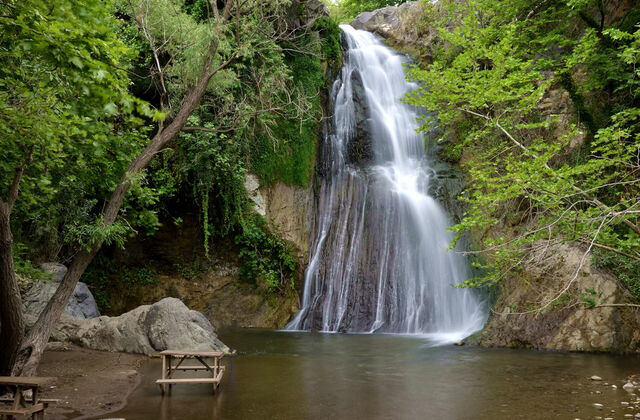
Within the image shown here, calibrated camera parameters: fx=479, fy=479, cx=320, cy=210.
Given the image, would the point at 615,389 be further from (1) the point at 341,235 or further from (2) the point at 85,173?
(1) the point at 341,235

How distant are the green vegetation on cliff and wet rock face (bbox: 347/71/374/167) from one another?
3.60m

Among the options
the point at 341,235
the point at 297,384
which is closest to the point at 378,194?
the point at 341,235

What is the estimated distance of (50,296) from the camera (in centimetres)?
1137

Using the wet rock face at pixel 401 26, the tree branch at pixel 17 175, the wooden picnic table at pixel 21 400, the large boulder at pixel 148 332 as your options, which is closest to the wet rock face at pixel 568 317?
the large boulder at pixel 148 332

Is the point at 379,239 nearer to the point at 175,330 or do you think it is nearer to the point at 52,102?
the point at 175,330

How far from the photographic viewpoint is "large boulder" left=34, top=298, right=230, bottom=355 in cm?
955

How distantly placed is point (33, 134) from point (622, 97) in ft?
43.8

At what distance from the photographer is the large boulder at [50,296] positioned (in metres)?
10.9

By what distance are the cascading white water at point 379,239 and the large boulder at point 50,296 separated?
5769 mm

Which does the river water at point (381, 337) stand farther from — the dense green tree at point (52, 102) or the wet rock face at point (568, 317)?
the dense green tree at point (52, 102)

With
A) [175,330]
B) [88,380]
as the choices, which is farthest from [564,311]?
[88,380]

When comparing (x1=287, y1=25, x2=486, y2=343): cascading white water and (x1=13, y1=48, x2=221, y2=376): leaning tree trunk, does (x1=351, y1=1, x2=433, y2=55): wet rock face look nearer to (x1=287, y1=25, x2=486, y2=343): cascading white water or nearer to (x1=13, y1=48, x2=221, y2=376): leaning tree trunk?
(x1=287, y1=25, x2=486, y2=343): cascading white water

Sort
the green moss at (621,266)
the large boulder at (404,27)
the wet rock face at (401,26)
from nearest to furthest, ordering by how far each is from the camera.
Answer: the green moss at (621,266) → the large boulder at (404,27) → the wet rock face at (401,26)

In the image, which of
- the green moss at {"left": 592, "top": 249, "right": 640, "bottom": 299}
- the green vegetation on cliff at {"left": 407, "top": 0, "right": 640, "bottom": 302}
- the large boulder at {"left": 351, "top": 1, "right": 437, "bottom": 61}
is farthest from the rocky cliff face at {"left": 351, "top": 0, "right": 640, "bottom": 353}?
the large boulder at {"left": 351, "top": 1, "right": 437, "bottom": 61}
